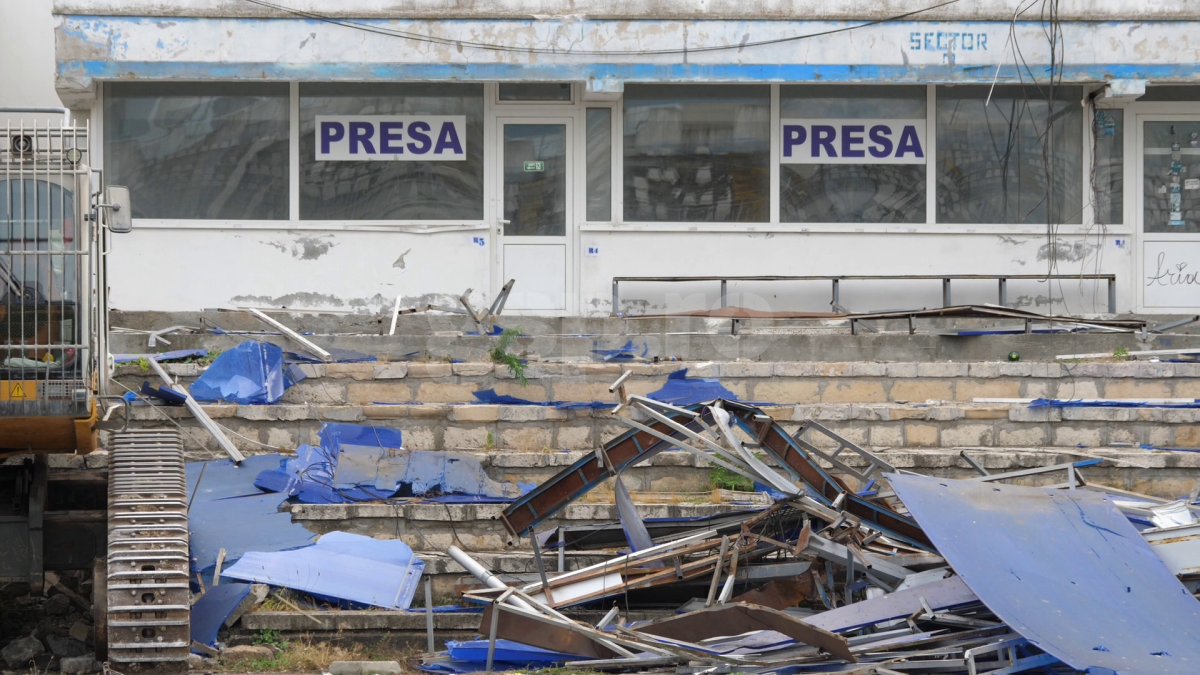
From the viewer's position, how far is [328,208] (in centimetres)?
1513

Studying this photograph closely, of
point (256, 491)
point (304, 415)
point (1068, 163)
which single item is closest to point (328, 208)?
point (304, 415)

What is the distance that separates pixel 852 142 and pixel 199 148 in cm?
811

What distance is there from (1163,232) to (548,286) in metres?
7.77

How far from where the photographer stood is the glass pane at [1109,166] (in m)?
15.4

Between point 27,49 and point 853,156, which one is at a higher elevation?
point 27,49

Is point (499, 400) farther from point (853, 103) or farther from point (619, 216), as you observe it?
point (853, 103)

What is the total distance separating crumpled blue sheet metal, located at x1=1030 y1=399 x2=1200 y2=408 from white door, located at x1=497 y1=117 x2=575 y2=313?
6.33 m

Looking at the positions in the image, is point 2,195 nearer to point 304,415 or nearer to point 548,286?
point 304,415

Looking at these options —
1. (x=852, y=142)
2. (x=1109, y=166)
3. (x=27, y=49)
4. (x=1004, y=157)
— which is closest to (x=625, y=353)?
(x=852, y=142)

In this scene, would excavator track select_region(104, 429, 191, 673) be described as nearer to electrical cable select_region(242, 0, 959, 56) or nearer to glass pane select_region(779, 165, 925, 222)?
electrical cable select_region(242, 0, 959, 56)

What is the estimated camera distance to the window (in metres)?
15.4

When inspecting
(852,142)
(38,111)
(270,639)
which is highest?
(852,142)

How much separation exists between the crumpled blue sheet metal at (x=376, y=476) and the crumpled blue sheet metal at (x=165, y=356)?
211 centimetres

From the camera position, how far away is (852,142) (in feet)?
50.8
